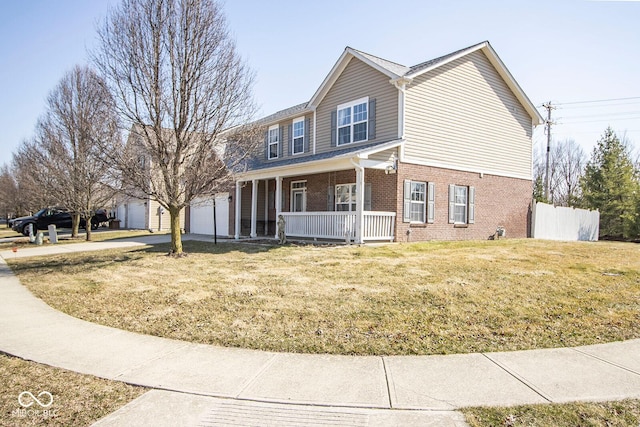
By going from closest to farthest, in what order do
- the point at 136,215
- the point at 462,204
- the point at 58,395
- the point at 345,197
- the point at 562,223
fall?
the point at 58,395 → the point at 345,197 → the point at 462,204 → the point at 562,223 → the point at 136,215

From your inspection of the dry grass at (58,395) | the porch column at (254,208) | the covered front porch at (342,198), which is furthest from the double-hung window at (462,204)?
the dry grass at (58,395)

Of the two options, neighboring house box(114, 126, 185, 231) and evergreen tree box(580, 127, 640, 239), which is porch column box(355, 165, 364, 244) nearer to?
neighboring house box(114, 126, 185, 231)

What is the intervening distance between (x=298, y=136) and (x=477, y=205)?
28.7 feet

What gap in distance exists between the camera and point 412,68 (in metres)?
16.4

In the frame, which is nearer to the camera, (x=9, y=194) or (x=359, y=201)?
(x=359, y=201)

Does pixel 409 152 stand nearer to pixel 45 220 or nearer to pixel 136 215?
pixel 45 220

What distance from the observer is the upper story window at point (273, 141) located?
20562 millimetres

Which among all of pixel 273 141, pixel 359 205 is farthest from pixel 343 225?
pixel 273 141

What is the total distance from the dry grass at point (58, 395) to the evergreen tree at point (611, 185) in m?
29.9

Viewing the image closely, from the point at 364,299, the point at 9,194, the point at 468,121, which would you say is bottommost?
the point at 364,299

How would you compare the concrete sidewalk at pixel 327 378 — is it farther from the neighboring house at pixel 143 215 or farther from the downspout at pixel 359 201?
the neighboring house at pixel 143 215

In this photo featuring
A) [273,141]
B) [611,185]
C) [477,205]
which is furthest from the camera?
[611,185]

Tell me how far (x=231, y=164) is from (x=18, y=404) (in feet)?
34.2

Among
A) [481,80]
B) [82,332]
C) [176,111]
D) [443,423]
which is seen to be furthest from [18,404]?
[481,80]
